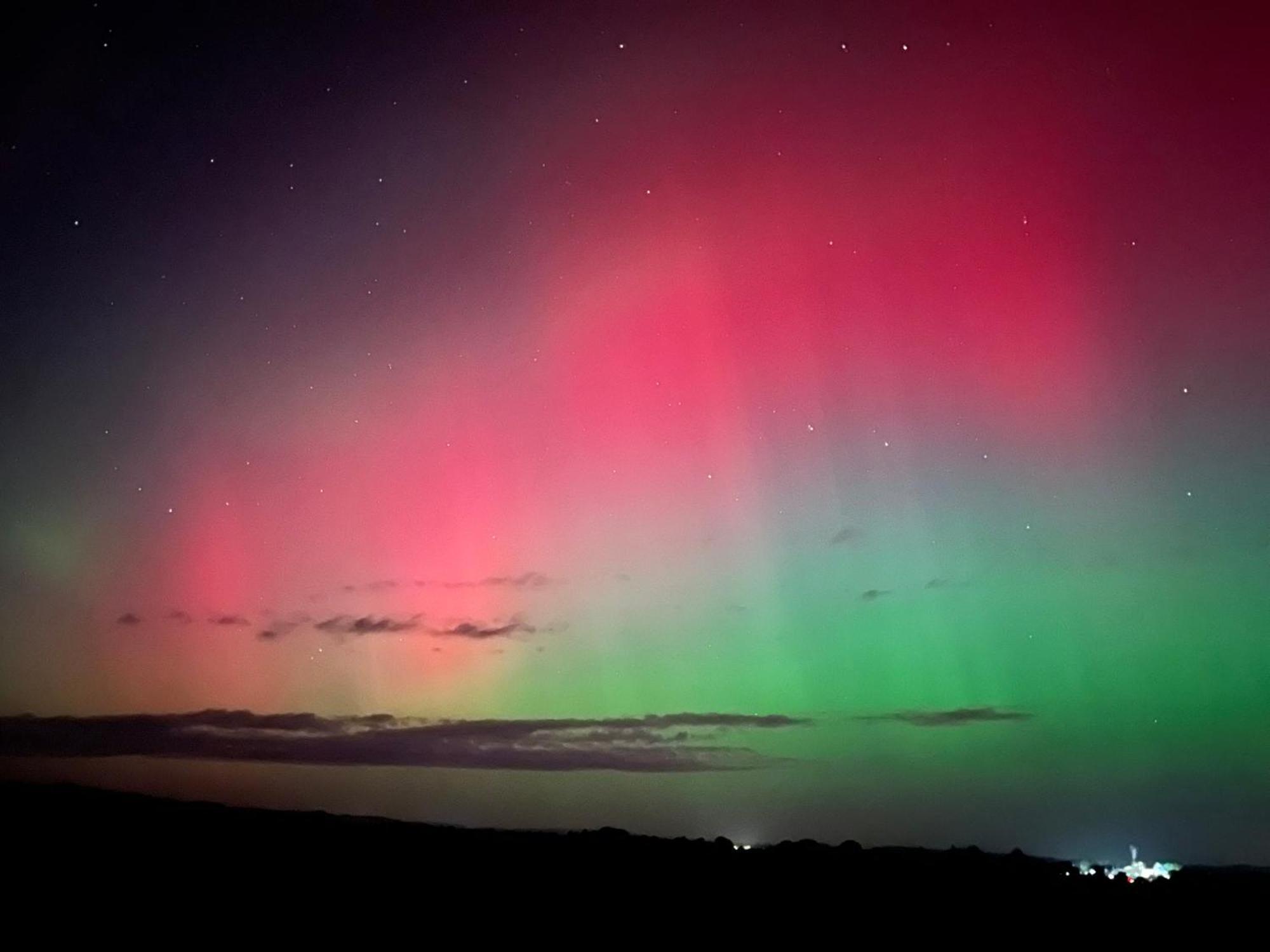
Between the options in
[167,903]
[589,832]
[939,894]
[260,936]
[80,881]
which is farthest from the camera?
[589,832]

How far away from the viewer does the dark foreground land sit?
2134 cm

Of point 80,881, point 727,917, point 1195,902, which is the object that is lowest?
point 80,881

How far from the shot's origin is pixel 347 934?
17.9 m

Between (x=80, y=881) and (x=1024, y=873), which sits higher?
(x=1024, y=873)

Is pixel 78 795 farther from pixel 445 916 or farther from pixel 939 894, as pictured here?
pixel 939 894

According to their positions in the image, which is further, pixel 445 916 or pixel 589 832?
pixel 589 832

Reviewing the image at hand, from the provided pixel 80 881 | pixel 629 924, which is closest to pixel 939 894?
pixel 629 924

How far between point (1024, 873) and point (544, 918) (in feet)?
51.7

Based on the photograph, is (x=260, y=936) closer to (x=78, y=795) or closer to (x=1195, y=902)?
(x=1195, y=902)

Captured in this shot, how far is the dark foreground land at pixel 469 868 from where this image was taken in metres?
21.3

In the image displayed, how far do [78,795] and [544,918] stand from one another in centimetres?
3181

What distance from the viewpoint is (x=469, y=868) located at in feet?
82.2

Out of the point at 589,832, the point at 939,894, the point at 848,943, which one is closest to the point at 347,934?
the point at 848,943

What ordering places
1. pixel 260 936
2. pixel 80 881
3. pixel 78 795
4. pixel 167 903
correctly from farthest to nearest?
pixel 78 795
pixel 80 881
pixel 167 903
pixel 260 936
